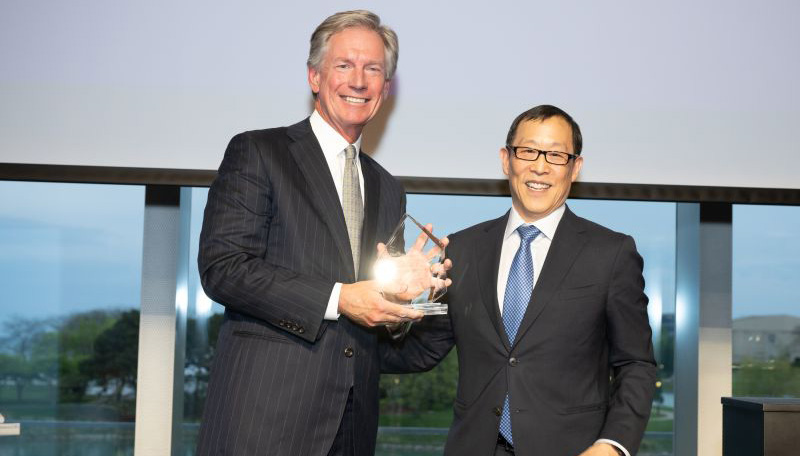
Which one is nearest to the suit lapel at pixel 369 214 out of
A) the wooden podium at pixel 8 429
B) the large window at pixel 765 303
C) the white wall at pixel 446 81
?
the white wall at pixel 446 81

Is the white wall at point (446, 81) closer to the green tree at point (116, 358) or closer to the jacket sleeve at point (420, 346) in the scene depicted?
the jacket sleeve at point (420, 346)

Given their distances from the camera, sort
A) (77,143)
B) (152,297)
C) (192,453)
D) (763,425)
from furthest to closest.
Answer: (192,453) < (152,297) < (77,143) < (763,425)

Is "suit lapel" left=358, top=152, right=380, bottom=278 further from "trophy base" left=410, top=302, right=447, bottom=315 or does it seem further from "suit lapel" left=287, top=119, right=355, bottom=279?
"trophy base" left=410, top=302, right=447, bottom=315

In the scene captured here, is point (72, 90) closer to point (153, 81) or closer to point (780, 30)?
point (153, 81)

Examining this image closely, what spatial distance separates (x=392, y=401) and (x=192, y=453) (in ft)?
2.87

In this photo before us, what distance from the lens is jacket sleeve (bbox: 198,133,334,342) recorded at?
183 centimetres

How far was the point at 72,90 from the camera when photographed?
116 inches

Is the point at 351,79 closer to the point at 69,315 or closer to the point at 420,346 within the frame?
the point at 420,346

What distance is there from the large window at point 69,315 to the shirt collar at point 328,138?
1847 millimetres

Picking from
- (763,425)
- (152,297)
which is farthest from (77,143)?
(763,425)

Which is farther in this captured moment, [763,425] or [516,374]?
[763,425]

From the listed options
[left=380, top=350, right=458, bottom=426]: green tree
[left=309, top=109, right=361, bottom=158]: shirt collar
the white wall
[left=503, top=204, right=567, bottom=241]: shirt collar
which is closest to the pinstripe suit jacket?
[left=309, top=109, right=361, bottom=158]: shirt collar

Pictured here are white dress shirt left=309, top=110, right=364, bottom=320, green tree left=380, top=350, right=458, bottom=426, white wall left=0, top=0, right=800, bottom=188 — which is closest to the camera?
white dress shirt left=309, top=110, right=364, bottom=320

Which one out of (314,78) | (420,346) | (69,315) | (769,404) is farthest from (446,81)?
(69,315)
